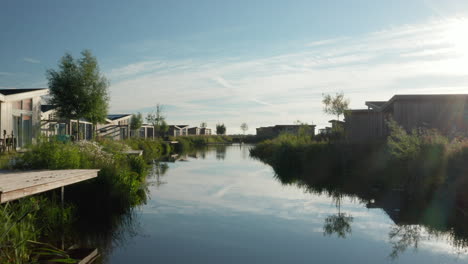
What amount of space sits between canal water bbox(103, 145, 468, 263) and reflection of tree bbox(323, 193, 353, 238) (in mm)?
20

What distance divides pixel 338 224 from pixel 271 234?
1.73 meters

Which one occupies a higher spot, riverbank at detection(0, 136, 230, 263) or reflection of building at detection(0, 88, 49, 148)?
reflection of building at detection(0, 88, 49, 148)

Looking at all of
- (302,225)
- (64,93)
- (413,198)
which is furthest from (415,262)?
(64,93)

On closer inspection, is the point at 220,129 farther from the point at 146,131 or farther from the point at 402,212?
the point at 402,212

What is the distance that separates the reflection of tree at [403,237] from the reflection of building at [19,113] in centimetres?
1500

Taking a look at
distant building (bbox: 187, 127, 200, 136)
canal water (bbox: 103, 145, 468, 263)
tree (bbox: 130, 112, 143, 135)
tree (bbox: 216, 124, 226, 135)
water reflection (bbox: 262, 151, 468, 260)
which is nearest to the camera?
canal water (bbox: 103, 145, 468, 263)

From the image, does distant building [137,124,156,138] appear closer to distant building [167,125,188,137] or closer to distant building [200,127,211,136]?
distant building [167,125,188,137]

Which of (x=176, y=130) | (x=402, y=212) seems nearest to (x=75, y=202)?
(x=402, y=212)

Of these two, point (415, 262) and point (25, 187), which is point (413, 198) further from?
point (25, 187)

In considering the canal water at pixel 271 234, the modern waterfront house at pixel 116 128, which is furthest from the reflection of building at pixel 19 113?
the modern waterfront house at pixel 116 128

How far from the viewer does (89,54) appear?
2645 cm

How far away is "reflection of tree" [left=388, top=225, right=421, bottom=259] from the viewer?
6.40 metres

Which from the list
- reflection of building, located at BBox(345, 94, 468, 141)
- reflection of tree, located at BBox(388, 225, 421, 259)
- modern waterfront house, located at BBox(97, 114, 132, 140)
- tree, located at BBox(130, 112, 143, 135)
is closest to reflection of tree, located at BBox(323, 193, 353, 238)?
reflection of tree, located at BBox(388, 225, 421, 259)

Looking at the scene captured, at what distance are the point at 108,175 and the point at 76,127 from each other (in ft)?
66.1
